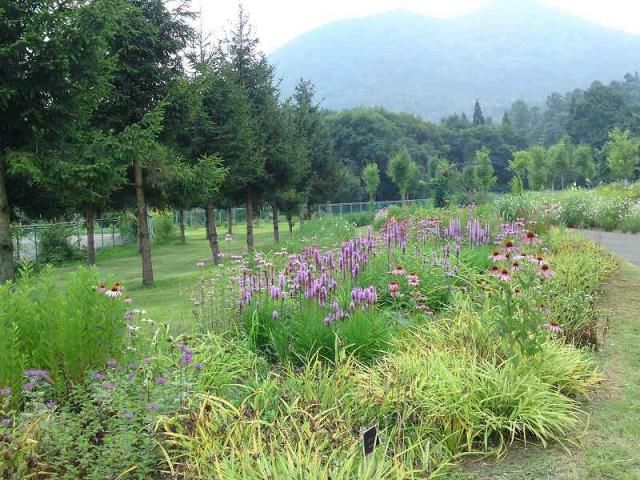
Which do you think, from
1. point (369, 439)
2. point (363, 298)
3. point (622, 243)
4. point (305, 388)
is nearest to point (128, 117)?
point (363, 298)

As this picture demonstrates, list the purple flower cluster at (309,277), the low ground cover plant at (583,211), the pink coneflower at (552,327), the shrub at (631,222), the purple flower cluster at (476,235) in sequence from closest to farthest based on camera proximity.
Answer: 1. the pink coneflower at (552,327)
2. the purple flower cluster at (309,277)
3. the purple flower cluster at (476,235)
4. the shrub at (631,222)
5. the low ground cover plant at (583,211)

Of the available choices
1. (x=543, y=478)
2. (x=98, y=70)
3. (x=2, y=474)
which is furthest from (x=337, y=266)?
(x=98, y=70)

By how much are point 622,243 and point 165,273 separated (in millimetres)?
12593

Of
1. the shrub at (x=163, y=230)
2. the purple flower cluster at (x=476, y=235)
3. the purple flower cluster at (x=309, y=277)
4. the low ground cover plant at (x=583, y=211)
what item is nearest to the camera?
the purple flower cluster at (x=309, y=277)

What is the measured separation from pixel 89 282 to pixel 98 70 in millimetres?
5914

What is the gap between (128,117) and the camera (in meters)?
12.0

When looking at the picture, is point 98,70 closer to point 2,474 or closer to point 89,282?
point 89,282

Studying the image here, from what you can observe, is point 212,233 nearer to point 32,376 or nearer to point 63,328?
point 63,328

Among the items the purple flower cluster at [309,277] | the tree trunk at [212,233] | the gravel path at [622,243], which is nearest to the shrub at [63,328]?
the purple flower cluster at [309,277]

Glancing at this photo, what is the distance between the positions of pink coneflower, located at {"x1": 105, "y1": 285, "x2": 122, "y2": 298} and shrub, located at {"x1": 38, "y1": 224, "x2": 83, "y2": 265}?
1997 centimetres

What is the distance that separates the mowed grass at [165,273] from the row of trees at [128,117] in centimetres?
105

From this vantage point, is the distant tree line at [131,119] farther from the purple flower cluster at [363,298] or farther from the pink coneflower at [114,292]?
the purple flower cluster at [363,298]

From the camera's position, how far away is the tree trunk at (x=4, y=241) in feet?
27.1

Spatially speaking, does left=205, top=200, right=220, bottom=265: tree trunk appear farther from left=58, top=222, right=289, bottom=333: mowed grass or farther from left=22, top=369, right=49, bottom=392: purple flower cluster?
left=22, top=369, right=49, bottom=392: purple flower cluster
